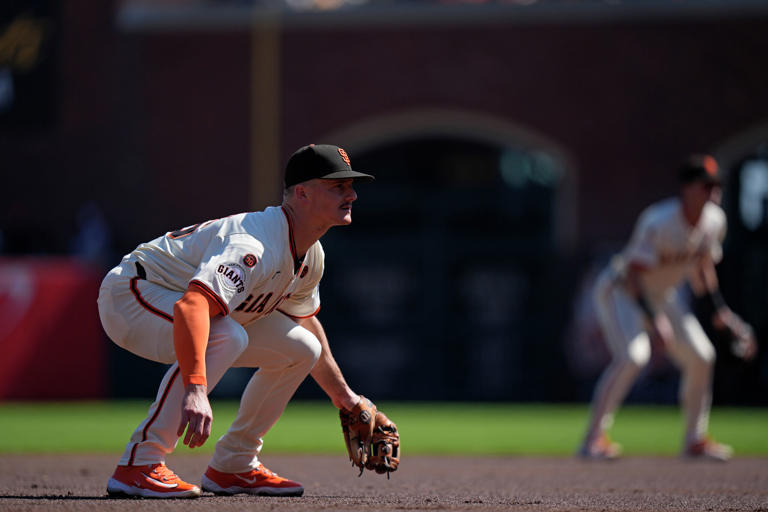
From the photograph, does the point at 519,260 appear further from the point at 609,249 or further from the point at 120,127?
the point at 120,127

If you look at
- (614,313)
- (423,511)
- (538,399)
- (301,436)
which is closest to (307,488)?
(423,511)

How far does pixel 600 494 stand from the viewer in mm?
6469

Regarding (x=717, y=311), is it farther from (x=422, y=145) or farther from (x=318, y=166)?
(x=422, y=145)

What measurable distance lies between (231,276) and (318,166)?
72 centimetres

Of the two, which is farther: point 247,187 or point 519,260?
point 247,187

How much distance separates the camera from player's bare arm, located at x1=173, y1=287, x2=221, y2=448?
5.16m

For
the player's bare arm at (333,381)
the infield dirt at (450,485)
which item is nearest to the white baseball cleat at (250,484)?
the infield dirt at (450,485)

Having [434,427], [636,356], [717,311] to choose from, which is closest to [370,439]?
[636,356]

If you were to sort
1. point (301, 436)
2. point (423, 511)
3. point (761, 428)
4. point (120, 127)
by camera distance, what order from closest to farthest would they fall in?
point (423, 511) < point (301, 436) < point (761, 428) < point (120, 127)

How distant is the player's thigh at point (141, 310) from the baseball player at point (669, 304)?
14.8 feet

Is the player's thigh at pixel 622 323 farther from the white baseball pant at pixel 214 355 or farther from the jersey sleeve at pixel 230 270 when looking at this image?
the jersey sleeve at pixel 230 270

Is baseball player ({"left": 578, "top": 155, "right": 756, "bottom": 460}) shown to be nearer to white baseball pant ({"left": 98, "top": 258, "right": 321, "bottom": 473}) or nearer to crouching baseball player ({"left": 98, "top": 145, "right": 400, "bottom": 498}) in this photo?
crouching baseball player ({"left": 98, "top": 145, "right": 400, "bottom": 498})

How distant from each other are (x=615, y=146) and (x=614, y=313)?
10926mm

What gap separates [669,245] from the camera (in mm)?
9383
